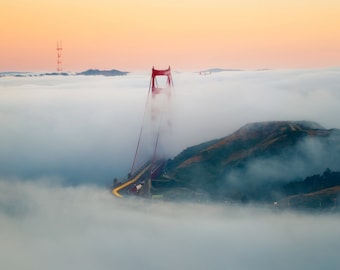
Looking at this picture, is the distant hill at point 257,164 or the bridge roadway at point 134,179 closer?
the distant hill at point 257,164

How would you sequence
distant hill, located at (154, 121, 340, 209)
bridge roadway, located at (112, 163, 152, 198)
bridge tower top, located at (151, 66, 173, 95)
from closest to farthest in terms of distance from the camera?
distant hill, located at (154, 121, 340, 209)
bridge roadway, located at (112, 163, 152, 198)
bridge tower top, located at (151, 66, 173, 95)

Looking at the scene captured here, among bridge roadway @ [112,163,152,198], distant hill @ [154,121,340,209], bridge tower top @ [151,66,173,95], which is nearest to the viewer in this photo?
distant hill @ [154,121,340,209]

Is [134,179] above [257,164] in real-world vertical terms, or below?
below

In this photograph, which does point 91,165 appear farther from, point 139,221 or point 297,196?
point 297,196

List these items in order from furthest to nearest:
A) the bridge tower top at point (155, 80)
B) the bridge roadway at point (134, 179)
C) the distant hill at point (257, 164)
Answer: the bridge tower top at point (155, 80) < the bridge roadway at point (134, 179) < the distant hill at point (257, 164)

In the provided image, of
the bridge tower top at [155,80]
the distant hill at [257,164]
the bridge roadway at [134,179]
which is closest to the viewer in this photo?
the distant hill at [257,164]

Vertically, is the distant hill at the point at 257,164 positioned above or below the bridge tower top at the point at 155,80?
below
